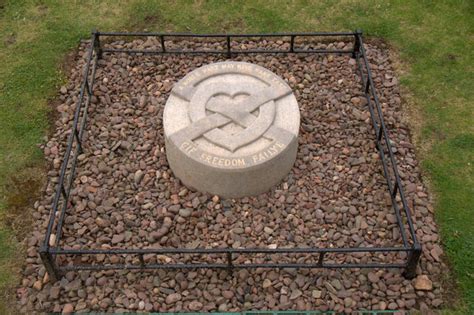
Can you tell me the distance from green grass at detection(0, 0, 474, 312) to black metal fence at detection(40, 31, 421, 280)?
2.09 ft

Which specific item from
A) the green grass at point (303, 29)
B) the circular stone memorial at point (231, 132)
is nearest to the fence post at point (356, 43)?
the green grass at point (303, 29)

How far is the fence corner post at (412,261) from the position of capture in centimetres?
667

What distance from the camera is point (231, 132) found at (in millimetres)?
7832

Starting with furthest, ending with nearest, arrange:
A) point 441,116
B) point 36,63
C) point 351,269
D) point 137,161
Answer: point 36,63 → point 441,116 → point 137,161 → point 351,269

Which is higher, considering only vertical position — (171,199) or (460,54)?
(460,54)

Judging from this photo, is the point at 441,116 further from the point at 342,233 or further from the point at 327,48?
the point at 342,233

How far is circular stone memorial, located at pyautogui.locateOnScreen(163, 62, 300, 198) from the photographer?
7477 mm

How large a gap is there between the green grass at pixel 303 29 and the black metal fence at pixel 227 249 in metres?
0.64

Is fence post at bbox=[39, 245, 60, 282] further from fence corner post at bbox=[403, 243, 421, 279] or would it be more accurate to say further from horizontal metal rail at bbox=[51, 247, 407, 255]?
fence corner post at bbox=[403, 243, 421, 279]

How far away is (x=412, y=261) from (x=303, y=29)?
565cm

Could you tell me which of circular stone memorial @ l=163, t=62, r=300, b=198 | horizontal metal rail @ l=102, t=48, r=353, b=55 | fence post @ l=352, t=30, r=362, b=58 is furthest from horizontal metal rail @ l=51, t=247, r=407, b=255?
fence post @ l=352, t=30, r=362, b=58

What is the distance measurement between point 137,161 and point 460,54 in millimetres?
6493

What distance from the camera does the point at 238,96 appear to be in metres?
8.34

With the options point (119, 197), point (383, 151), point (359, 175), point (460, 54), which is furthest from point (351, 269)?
point (460, 54)
